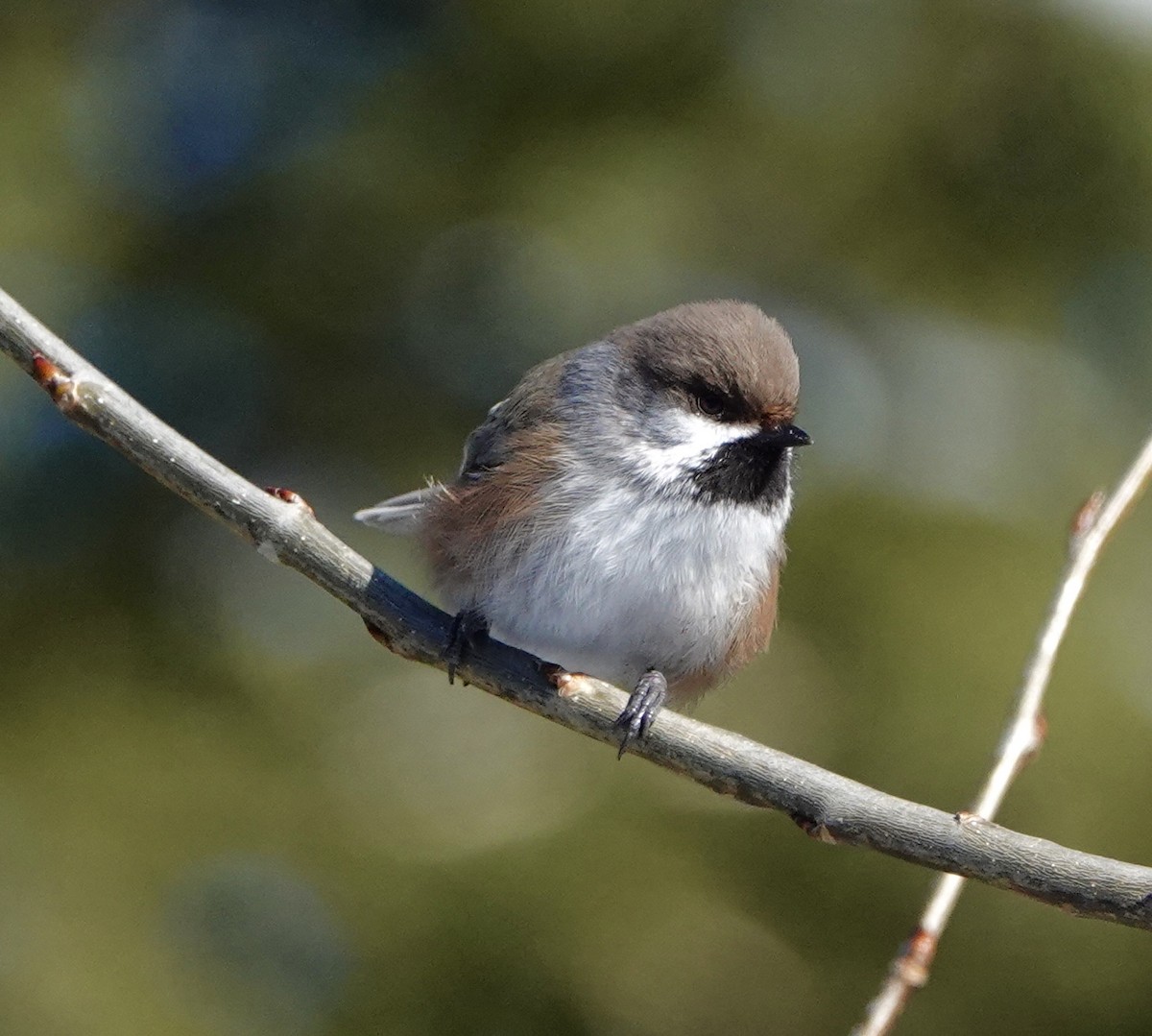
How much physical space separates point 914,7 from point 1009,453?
1934mm

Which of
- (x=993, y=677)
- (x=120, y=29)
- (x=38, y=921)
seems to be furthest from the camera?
(x=120, y=29)

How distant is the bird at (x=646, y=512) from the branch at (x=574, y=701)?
1.37ft

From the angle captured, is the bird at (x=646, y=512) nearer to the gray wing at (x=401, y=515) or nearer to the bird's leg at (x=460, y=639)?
the bird's leg at (x=460, y=639)

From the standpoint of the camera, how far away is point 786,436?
2.88 metres

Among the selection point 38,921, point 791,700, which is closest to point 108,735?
point 38,921

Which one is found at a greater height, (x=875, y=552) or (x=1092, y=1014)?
(x=875, y=552)

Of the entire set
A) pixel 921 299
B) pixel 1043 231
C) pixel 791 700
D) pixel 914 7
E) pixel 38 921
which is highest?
pixel 914 7

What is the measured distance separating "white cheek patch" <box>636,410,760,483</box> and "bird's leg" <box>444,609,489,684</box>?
0.58m

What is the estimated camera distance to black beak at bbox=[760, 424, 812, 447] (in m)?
2.86

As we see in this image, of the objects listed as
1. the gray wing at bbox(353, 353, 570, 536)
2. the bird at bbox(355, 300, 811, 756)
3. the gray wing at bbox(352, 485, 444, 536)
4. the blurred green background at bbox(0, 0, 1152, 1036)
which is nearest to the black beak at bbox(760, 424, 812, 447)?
the bird at bbox(355, 300, 811, 756)

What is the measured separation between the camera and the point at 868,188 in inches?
210

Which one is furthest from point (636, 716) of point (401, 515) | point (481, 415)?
point (481, 415)

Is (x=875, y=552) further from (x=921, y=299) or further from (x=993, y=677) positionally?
(x=921, y=299)

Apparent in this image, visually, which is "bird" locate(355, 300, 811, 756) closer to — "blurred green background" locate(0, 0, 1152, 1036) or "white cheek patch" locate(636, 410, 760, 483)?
"white cheek patch" locate(636, 410, 760, 483)
